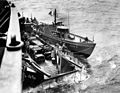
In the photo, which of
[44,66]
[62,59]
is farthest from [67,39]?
[44,66]

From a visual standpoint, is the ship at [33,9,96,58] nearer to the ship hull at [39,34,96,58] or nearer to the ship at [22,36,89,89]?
the ship hull at [39,34,96,58]

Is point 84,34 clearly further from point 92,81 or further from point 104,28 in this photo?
point 92,81

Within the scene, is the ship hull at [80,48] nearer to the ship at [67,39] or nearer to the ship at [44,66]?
the ship at [67,39]

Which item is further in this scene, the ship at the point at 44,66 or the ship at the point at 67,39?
the ship at the point at 67,39

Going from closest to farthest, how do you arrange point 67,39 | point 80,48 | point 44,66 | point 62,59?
point 44,66
point 62,59
point 80,48
point 67,39

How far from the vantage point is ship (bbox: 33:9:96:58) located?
41.6 metres

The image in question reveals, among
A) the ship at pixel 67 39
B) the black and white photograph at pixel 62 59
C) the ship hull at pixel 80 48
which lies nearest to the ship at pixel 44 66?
the black and white photograph at pixel 62 59

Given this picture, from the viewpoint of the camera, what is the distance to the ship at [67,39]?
→ 1638 inches

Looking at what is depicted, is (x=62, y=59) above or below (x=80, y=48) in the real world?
below

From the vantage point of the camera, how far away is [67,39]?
146 ft

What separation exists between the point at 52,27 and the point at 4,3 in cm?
3846

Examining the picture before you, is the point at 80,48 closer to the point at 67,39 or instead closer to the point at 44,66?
the point at 67,39

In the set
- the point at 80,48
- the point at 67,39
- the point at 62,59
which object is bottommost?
the point at 62,59

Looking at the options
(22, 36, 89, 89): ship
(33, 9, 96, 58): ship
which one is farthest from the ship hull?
(22, 36, 89, 89): ship
